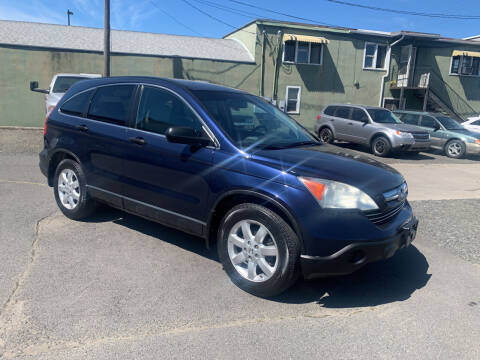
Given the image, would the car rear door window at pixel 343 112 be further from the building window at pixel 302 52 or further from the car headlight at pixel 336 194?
the car headlight at pixel 336 194

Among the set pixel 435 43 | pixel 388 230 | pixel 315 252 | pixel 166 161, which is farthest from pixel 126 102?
pixel 435 43

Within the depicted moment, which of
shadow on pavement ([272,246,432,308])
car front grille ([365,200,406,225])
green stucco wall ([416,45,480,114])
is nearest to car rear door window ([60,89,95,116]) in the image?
shadow on pavement ([272,246,432,308])

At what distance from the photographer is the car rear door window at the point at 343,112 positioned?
14748mm

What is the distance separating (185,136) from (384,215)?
6.03 feet

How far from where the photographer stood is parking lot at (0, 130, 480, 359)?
2645 mm

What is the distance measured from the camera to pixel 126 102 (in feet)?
14.1

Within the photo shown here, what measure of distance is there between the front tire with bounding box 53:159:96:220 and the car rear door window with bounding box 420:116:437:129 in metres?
13.8

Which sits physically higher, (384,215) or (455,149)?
(384,215)

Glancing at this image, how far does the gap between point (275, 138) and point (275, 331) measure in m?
1.90

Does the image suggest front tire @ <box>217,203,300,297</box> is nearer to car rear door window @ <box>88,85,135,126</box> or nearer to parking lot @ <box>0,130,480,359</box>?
parking lot @ <box>0,130,480,359</box>

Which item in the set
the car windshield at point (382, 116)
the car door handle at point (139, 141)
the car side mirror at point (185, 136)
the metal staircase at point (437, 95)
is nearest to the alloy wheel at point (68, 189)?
the car door handle at point (139, 141)

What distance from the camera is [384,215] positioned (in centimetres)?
326

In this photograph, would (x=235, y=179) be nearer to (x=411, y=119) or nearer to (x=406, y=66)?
(x=411, y=119)

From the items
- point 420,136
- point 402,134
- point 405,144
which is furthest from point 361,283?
A: point 420,136
